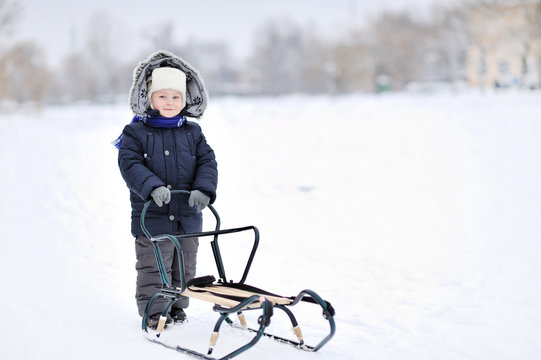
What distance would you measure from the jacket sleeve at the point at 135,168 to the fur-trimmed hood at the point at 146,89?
0.19 metres

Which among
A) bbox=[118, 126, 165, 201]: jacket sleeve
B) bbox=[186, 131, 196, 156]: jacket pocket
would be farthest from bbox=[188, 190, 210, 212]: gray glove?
bbox=[186, 131, 196, 156]: jacket pocket

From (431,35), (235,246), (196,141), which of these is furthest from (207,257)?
(431,35)

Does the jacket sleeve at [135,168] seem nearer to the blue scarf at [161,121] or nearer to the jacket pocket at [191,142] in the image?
the blue scarf at [161,121]

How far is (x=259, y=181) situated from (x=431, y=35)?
141ft

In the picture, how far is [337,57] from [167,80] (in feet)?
148

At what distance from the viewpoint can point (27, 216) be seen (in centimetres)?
770

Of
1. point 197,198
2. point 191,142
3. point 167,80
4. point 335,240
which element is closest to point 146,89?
point 167,80

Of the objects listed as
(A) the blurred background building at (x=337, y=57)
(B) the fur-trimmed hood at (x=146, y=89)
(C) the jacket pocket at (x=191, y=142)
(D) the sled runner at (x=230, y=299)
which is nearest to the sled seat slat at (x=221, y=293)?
(D) the sled runner at (x=230, y=299)

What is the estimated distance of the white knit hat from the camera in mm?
3830

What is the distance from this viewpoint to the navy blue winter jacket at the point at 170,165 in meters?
3.73

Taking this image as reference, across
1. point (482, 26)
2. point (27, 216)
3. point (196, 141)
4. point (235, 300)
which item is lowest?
point (27, 216)

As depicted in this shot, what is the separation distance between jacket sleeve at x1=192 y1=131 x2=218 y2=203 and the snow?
2.77 ft

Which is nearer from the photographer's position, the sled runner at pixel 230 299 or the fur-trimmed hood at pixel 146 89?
the sled runner at pixel 230 299

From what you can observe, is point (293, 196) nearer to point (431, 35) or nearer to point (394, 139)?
point (394, 139)
